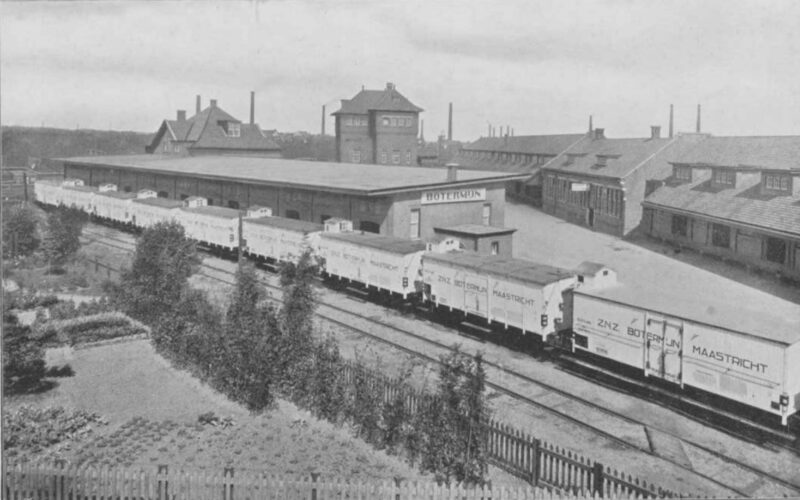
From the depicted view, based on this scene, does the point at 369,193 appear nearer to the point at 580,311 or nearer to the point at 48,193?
the point at 580,311

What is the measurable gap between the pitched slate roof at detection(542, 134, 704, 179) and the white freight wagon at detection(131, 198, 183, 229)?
29.2 meters

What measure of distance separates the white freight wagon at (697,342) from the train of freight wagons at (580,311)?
0.9 inches

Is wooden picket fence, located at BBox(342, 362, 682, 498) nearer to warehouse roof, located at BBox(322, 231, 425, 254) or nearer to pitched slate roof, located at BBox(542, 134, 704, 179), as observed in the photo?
warehouse roof, located at BBox(322, 231, 425, 254)

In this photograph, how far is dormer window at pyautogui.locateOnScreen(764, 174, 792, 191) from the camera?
31.1 m

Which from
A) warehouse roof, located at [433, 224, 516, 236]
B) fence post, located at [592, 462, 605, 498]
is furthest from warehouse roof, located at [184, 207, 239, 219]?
fence post, located at [592, 462, 605, 498]

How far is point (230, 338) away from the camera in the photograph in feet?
57.4

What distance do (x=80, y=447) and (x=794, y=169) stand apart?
30.4m

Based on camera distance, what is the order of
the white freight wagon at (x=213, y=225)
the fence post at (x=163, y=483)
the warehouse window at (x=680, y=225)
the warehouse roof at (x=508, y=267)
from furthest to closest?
the warehouse window at (x=680, y=225) → the white freight wagon at (x=213, y=225) → the warehouse roof at (x=508, y=267) → the fence post at (x=163, y=483)

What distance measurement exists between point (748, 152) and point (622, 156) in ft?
41.2

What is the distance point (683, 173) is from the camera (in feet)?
134

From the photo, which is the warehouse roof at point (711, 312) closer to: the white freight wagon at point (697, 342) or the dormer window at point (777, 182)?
the white freight wagon at point (697, 342)

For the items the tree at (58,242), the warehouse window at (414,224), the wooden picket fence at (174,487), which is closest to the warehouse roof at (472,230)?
the warehouse window at (414,224)

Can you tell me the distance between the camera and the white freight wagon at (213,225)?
3681 cm

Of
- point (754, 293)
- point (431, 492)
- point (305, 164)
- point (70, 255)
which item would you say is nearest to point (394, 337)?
point (431, 492)
